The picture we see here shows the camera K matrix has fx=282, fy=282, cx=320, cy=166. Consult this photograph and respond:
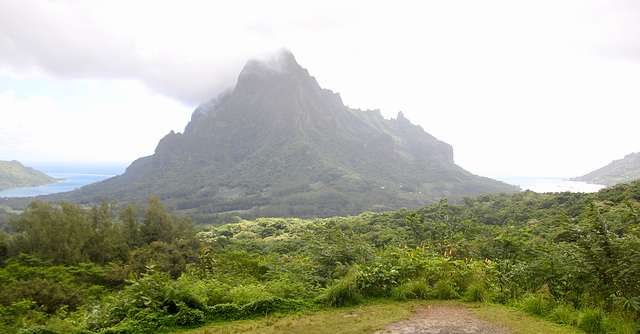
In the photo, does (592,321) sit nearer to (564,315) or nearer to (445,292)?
(564,315)

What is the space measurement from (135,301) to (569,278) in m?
7.62

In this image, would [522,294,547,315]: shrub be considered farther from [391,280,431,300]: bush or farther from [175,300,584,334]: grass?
[391,280,431,300]: bush

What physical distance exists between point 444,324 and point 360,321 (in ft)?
4.41

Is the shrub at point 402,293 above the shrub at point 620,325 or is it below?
below

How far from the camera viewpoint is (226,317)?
5086mm

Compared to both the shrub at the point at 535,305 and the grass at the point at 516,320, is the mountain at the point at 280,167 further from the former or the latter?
the shrub at the point at 535,305

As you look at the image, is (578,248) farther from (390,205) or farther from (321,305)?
(390,205)

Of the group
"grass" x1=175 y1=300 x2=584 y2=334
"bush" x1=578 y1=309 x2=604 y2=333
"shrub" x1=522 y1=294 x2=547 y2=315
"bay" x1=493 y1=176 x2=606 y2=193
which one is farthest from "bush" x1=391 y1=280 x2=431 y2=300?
"bay" x1=493 y1=176 x2=606 y2=193

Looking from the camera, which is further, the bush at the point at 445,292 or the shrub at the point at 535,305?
the bush at the point at 445,292

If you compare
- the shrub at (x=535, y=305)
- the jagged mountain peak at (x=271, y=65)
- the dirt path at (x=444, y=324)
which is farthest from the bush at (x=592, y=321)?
the jagged mountain peak at (x=271, y=65)

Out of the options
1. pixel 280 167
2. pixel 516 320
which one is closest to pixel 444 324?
pixel 516 320

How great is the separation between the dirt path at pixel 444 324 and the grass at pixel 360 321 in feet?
0.49

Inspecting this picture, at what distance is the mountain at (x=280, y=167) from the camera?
356 ft

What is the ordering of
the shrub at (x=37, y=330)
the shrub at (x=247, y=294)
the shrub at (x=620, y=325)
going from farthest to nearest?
the shrub at (x=247, y=294) → the shrub at (x=37, y=330) → the shrub at (x=620, y=325)
